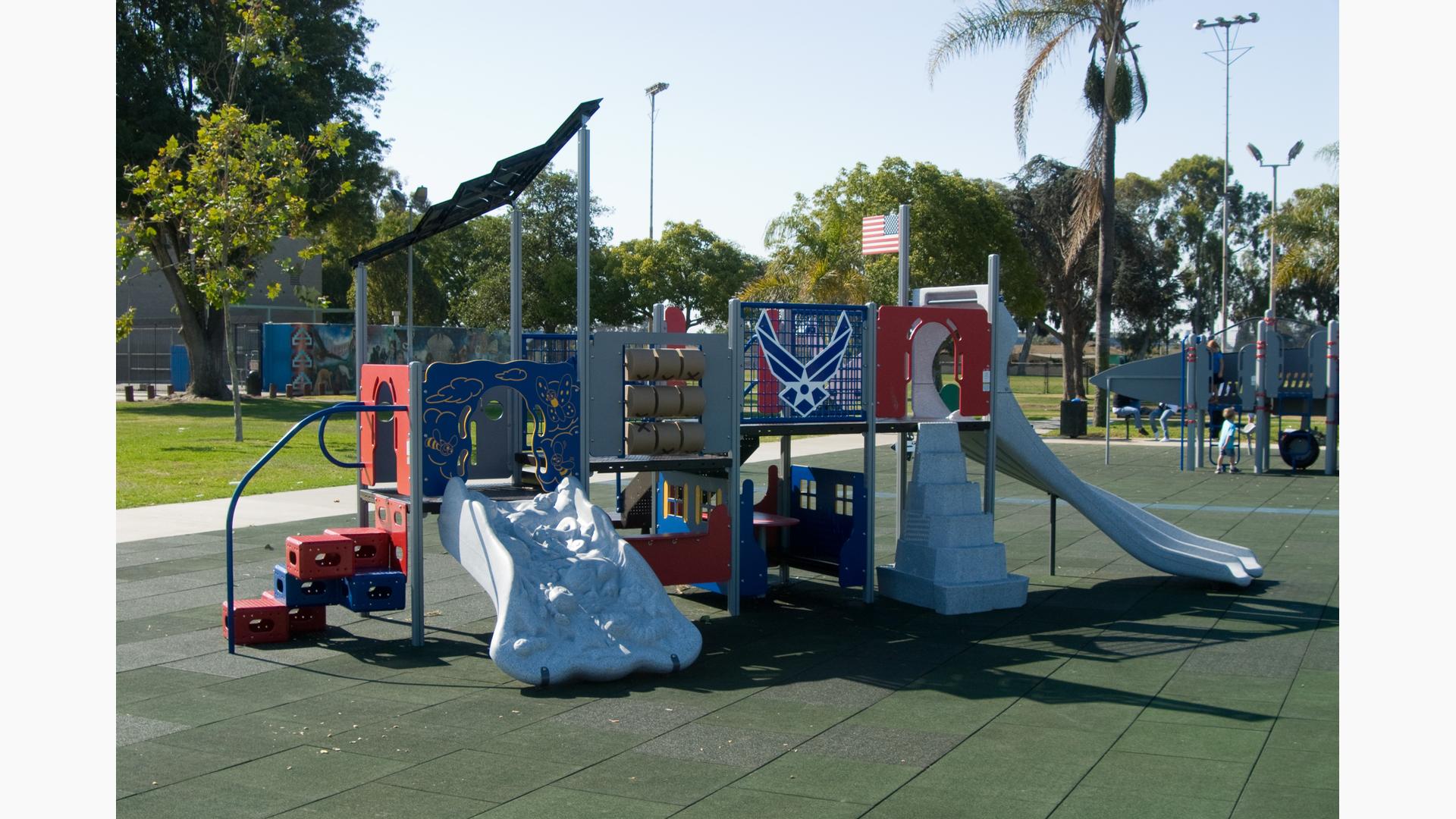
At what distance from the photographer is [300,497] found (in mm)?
15242

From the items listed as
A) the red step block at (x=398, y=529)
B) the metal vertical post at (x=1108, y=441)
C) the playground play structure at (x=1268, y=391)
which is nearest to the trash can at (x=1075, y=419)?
the metal vertical post at (x=1108, y=441)

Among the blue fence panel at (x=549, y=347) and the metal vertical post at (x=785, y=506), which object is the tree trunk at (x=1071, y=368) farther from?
the blue fence panel at (x=549, y=347)

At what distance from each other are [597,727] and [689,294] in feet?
146

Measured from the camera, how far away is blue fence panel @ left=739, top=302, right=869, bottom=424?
927 cm

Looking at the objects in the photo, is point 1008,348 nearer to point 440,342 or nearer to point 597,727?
point 597,727

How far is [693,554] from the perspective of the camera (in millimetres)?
8844

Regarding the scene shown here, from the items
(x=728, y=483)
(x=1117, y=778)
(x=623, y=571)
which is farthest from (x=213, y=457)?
(x=1117, y=778)

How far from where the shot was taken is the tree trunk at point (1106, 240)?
2798cm

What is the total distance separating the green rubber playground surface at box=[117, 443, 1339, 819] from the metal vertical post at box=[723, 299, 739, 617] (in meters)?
0.28

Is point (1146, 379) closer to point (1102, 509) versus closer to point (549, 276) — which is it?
point (1102, 509)

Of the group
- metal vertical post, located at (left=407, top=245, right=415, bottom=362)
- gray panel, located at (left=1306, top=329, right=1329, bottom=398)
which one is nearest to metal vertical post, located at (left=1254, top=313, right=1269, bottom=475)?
gray panel, located at (left=1306, top=329, right=1329, bottom=398)

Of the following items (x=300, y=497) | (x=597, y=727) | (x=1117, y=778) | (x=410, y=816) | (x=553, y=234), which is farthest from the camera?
(x=553, y=234)

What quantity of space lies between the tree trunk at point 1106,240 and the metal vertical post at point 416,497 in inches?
884

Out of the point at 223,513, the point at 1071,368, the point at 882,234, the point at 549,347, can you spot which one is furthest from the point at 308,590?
the point at 1071,368
